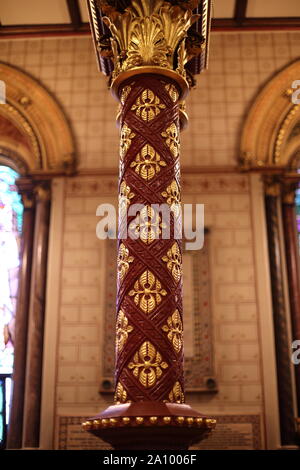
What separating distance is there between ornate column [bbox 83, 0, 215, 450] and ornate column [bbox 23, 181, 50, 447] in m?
3.98

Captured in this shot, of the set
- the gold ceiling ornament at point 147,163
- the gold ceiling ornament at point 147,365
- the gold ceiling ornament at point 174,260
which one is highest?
the gold ceiling ornament at point 147,163

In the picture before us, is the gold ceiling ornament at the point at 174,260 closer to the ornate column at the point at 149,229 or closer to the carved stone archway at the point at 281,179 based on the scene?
the ornate column at the point at 149,229

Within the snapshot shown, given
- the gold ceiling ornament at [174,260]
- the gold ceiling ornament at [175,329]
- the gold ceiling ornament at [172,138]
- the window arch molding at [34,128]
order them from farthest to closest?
the window arch molding at [34,128] → the gold ceiling ornament at [172,138] → the gold ceiling ornament at [174,260] → the gold ceiling ornament at [175,329]

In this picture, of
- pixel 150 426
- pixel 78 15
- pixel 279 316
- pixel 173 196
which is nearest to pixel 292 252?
pixel 279 316

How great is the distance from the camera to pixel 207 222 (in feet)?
24.2

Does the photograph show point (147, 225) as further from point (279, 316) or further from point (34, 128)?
point (34, 128)

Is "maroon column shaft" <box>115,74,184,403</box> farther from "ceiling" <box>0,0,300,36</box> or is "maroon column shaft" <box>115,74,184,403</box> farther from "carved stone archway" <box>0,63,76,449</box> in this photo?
"ceiling" <box>0,0,300,36</box>

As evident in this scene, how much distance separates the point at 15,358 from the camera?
7.17 metres

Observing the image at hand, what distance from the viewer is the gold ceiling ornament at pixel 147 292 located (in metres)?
2.98

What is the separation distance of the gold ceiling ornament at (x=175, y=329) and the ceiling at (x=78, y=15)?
19.8ft

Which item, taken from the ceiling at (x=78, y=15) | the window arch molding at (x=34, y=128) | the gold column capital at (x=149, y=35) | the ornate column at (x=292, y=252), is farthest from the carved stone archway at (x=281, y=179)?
the gold column capital at (x=149, y=35)

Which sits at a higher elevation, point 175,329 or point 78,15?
point 78,15

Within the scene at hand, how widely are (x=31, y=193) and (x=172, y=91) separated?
4744mm

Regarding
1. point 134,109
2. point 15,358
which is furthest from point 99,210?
point 134,109
